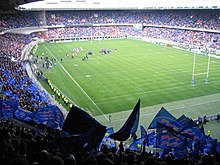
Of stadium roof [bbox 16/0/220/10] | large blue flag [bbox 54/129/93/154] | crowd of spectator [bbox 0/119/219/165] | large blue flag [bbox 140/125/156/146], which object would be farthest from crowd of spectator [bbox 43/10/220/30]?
crowd of spectator [bbox 0/119/219/165]

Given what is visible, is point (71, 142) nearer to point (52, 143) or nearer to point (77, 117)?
point (52, 143)

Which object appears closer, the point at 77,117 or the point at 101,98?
the point at 77,117

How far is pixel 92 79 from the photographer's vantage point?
3631 cm

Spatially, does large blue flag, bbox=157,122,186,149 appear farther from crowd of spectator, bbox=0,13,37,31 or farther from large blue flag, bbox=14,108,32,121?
crowd of spectator, bbox=0,13,37,31

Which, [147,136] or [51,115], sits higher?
[51,115]

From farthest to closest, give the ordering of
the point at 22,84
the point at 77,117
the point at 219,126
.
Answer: the point at 22,84 < the point at 219,126 < the point at 77,117

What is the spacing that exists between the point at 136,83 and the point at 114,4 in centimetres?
6036

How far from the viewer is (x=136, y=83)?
34406mm

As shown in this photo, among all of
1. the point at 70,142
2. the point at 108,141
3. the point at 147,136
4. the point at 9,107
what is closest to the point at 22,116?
the point at 9,107

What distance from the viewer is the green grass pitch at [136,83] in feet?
88.2

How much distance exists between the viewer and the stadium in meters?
8.48

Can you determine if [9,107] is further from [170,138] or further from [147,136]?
[170,138]

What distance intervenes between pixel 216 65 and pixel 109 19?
51280 millimetres

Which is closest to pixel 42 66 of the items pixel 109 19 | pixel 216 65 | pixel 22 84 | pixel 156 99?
pixel 22 84
